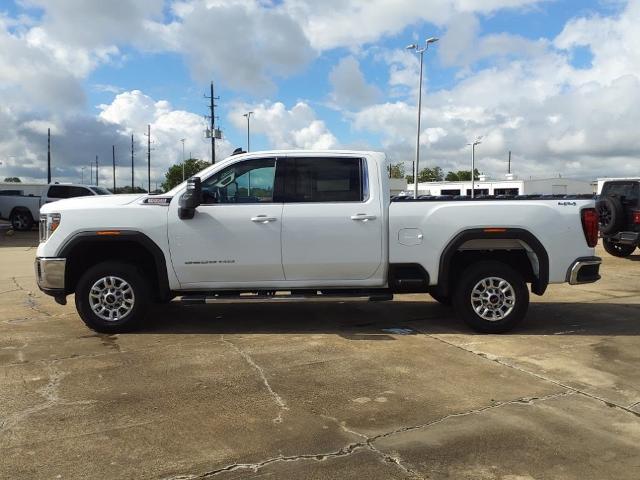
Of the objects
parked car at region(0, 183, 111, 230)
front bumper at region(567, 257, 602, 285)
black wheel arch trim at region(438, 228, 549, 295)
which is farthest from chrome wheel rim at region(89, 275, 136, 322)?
parked car at region(0, 183, 111, 230)

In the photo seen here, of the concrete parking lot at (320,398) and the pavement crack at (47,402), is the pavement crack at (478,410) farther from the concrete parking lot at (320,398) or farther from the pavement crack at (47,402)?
the pavement crack at (47,402)

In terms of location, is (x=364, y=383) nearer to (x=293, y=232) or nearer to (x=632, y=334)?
(x=293, y=232)

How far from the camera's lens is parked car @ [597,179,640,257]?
41.7ft

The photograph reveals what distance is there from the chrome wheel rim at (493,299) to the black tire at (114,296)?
373 centimetres

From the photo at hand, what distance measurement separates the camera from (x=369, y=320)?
717cm

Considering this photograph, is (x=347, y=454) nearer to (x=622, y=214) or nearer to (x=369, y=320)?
(x=369, y=320)

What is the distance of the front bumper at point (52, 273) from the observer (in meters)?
6.18

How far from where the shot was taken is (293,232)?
6188 mm

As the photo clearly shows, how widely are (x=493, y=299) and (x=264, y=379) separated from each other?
2.93 metres

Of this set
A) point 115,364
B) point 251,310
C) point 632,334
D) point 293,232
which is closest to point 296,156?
point 293,232

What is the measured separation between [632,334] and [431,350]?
2530 mm

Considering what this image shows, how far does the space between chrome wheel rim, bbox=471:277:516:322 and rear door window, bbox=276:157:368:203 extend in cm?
169

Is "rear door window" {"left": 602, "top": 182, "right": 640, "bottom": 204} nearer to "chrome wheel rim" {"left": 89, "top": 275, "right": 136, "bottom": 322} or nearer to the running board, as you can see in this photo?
the running board

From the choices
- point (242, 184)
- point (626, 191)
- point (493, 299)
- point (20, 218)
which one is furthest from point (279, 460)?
point (20, 218)
